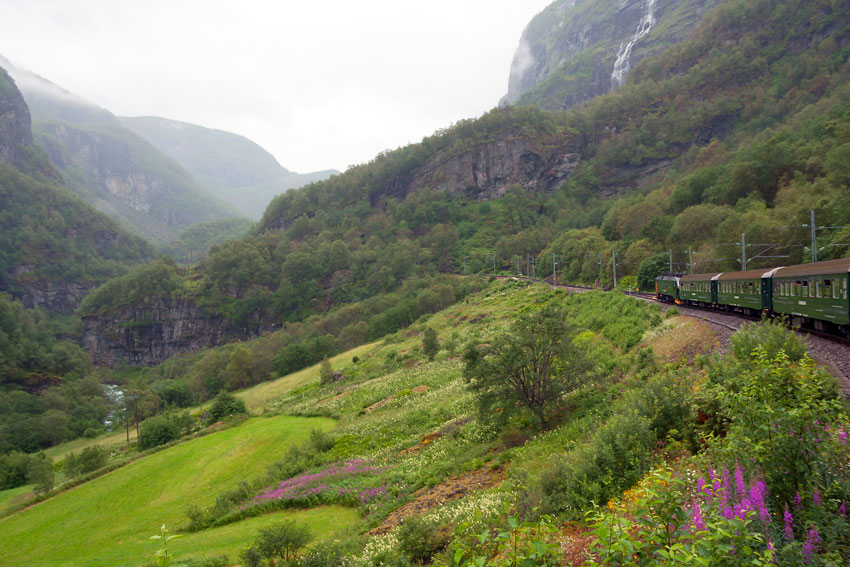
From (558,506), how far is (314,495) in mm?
12757

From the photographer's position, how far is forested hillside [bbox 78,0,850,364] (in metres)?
82.6

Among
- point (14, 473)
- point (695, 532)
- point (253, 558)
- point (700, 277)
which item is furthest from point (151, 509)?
point (700, 277)

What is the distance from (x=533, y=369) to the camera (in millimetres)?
16750

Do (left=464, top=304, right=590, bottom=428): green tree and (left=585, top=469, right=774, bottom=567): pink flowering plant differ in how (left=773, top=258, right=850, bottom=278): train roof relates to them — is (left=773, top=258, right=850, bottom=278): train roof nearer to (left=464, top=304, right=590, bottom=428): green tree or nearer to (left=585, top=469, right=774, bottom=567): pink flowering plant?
(left=464, top=304, right=590, bottom=428): green tree

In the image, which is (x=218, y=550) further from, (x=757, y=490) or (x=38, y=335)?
(x=38, y=335)

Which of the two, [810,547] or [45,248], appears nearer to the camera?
[810,547]

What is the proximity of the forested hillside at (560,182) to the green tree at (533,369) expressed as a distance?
4934 cm

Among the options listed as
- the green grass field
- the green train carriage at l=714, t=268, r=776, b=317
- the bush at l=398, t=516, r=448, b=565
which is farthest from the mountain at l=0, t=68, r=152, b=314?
the green train carriage at l=714, t=268, r=776, b=317

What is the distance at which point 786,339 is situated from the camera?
10.1 meters

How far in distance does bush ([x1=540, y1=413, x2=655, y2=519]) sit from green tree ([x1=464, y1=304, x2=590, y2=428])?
6.50 m

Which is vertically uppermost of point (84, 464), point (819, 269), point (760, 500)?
point (819, 269)

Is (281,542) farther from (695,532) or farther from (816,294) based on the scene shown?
(816,294)

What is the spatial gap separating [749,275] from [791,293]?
4908 millimetres

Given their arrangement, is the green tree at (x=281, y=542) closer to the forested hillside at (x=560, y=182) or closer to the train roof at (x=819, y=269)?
the train roof at (x=819, y=269)
